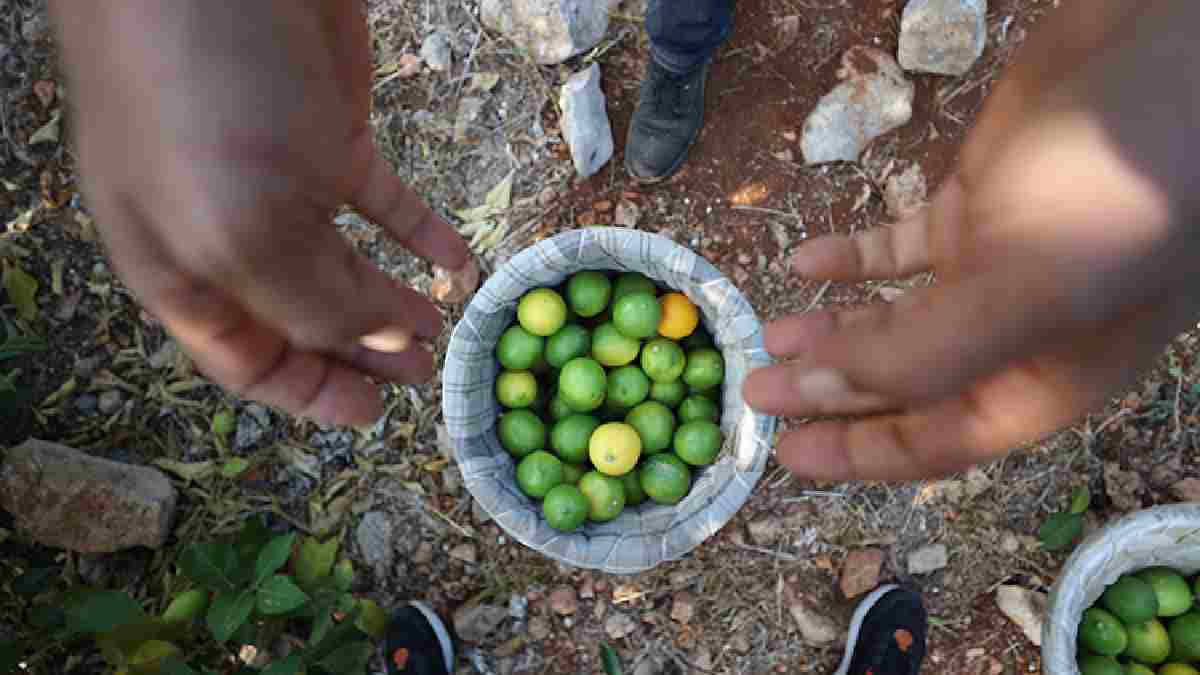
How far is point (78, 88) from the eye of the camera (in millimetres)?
1121

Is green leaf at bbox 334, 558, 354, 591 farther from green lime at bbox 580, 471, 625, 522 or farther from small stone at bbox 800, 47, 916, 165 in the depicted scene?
small stone at bbox 800, 47, 916, 165

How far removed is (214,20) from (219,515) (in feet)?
6.81

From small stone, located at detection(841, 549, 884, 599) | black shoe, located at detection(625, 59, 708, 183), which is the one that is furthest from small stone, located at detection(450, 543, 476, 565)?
black shoe, located at detection(625, 59, 708, 183)

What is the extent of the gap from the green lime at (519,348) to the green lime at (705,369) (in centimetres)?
42

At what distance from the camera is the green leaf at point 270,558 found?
215cm

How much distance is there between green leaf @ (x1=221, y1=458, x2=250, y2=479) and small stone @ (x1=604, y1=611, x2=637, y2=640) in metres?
1.26

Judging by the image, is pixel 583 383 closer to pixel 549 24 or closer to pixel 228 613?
pixel 228 613

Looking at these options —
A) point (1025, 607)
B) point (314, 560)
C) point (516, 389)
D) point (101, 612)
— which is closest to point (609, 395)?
point (516, 389)

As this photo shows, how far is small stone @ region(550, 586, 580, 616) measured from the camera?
276cm

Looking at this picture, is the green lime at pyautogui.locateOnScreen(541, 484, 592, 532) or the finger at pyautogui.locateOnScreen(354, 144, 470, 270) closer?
the finger at pyautogui.locateOnScreen(354, 144, 470, 270)

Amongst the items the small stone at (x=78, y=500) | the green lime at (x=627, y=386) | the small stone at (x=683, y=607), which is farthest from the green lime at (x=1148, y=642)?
the small stone at (x=78, y=500)

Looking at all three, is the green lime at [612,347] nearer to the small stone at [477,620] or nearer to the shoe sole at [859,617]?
the small stone at [477,620]

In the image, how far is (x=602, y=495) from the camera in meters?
2.28

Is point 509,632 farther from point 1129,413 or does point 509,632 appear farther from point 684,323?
point 1129,413
